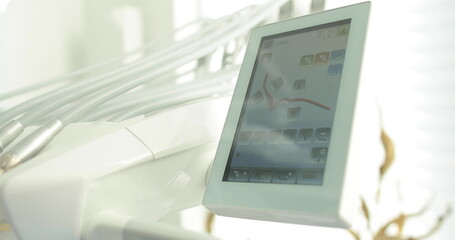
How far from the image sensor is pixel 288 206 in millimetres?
250

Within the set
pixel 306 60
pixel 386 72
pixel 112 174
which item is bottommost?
pixel 112 174

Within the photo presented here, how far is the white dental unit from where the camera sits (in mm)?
255

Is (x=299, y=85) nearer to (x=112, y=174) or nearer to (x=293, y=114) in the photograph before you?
(x=293, y=114)

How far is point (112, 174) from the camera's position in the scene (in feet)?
0.97

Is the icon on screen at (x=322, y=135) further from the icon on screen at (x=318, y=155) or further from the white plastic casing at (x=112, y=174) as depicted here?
the white plastic casing at (x=112, y=174)

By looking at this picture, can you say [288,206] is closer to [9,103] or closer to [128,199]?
[128,199]

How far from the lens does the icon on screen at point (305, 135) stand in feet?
0.88

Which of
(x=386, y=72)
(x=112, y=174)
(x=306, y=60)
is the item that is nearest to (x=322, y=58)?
(x=306, y=60)

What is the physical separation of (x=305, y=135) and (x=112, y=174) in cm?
13

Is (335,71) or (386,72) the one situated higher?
(386,72)

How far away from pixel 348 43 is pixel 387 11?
0.59 meters

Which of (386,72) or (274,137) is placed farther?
(386,72)

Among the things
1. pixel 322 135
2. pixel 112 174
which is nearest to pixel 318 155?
pixel 322 135

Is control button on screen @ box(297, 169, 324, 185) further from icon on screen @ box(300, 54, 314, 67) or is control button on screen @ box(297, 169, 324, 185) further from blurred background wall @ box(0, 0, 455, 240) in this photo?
blurred background wall @ box(0, 0, 455, 240)
